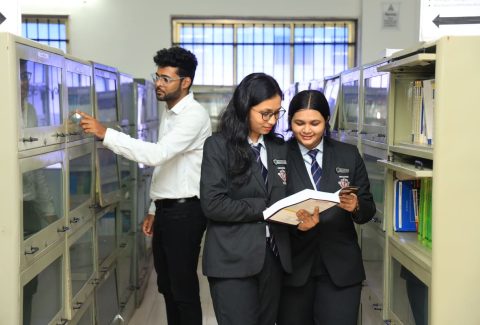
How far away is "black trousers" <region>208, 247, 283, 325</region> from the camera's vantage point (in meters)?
2.14

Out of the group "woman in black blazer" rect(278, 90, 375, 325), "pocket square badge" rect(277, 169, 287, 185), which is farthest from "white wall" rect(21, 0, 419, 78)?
"pocket square badge" rect(277, 169, 287, 185)

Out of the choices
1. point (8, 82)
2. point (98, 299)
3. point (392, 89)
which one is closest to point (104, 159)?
point (98, 299)

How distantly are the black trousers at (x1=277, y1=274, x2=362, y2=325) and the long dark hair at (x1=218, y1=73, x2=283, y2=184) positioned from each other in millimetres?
552

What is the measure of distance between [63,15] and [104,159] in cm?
490

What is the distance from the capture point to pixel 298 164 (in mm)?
2354

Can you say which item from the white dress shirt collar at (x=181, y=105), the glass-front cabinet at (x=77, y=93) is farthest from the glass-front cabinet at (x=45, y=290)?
the white dress shirt collar at (x=181, y=105)

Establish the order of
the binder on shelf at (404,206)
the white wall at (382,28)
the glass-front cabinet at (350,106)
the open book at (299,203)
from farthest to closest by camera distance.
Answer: the white wall at (382,28) < the glass-front cabinet at (350,106) < the binder on shelf at (404,206) < the open book at (299,203)

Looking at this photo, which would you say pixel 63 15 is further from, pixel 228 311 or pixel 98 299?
pixel 228 311

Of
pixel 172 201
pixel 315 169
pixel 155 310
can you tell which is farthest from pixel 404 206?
pixel 155 310

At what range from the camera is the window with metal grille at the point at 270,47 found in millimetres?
7715

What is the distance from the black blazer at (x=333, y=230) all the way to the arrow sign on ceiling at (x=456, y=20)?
0.60 m

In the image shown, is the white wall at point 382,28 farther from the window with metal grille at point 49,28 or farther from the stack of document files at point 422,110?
the stack of document files at point 422,110

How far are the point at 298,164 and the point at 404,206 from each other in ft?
1.68

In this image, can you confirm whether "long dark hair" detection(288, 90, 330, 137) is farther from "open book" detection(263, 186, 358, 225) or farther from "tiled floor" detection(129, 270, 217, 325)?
"tiled floor" detection(129, 270, 217, 325)
